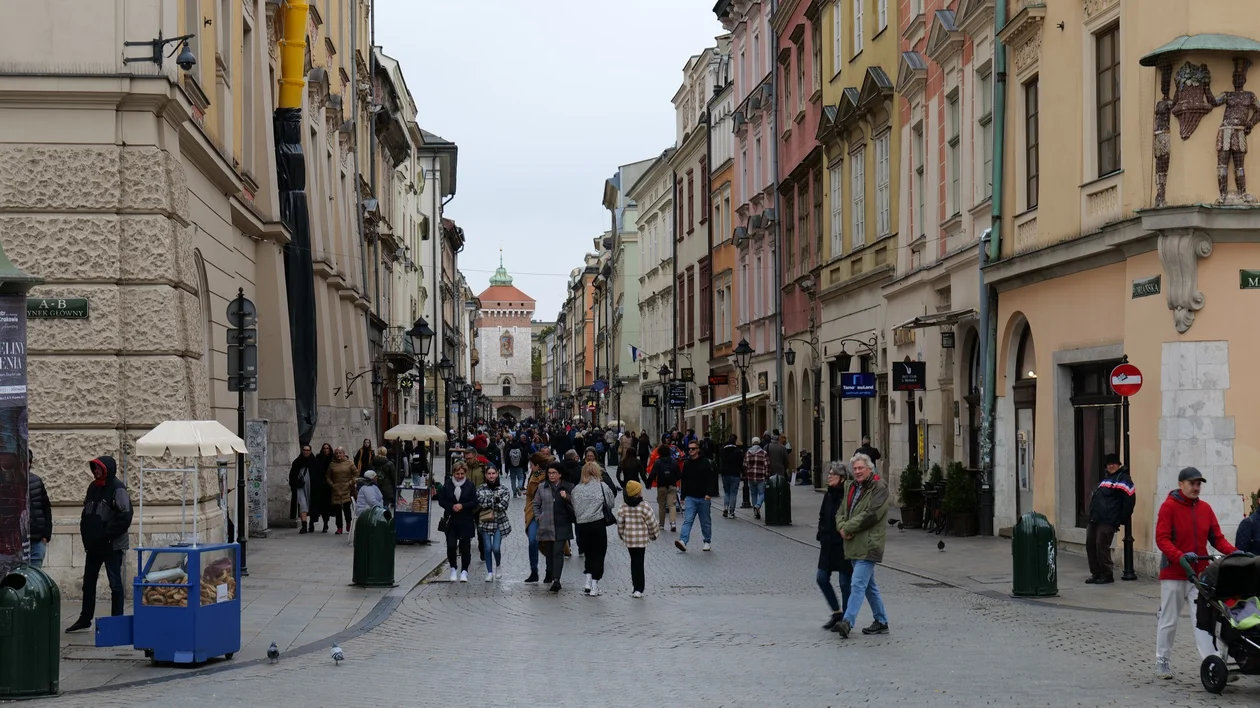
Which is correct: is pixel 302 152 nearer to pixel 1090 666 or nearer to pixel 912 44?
pixel 912 44

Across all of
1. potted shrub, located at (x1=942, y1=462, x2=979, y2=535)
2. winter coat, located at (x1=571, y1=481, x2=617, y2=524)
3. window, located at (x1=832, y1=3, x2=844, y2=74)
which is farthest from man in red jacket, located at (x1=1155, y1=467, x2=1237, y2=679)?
window, located at (x1=832, y1=3, x2=844, y2=74)

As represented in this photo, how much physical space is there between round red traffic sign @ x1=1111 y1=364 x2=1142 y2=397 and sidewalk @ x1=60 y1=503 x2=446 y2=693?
8602 mm

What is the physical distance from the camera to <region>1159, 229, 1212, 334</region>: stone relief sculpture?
59.3 feet

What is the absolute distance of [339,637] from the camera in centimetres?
1463

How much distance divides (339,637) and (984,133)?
15.3 meters

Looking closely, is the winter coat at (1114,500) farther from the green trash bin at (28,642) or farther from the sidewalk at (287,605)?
the green trash bin at (28,642)

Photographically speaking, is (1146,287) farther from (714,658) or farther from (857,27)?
(857,27)

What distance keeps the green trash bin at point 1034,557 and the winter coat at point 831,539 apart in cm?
312

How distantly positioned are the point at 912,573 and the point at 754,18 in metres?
33.0

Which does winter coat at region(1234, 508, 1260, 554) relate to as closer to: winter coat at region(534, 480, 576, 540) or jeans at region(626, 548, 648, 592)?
jeans at region(626, 548, 648, 592)

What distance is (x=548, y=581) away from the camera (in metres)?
19.6

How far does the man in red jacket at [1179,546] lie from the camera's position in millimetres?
11648

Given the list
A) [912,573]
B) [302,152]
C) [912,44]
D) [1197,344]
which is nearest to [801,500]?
[912,44]

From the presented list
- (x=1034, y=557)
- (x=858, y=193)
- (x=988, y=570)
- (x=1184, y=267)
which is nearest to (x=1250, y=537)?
(x=1034, y=557)
